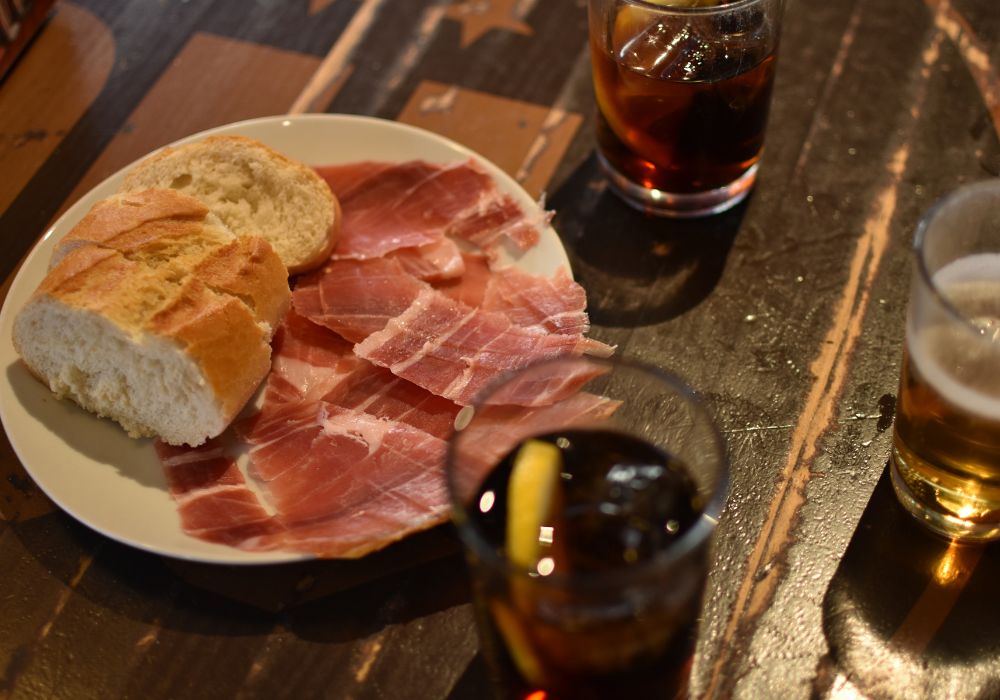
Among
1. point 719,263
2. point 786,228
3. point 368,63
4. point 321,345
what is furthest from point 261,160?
point 786,228

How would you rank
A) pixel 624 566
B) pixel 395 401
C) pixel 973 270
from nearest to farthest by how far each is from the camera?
pixel 624 566 < pixel 973 270 < pixel 395 401

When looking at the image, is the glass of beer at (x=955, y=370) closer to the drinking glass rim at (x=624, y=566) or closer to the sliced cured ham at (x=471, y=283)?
the drinking glass rim at (x=624, y=566)

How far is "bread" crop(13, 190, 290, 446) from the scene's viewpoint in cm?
126

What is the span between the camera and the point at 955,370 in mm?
1044

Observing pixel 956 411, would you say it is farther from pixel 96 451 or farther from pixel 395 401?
pixel 96 451

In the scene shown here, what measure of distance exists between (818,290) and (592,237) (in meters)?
0.37

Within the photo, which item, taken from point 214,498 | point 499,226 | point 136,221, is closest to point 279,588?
point 214,498

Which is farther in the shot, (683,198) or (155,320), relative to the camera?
(683,198)

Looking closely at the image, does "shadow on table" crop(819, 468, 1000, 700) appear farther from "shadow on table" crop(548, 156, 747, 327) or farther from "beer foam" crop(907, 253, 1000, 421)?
"shadow on table" crop(548, 156, 747, 327)

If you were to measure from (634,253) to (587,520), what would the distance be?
75cm

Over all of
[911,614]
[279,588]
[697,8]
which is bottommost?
[911,614]

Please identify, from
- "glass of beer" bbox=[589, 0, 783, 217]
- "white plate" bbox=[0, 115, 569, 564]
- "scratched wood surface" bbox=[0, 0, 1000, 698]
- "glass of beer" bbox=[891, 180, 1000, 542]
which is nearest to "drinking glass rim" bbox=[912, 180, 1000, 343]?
"glass of beer" bbox=[891, 180, 1000, 542]

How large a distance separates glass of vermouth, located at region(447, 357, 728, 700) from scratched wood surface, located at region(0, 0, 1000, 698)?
0.71 ft

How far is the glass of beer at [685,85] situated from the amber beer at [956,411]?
1.56 ft
